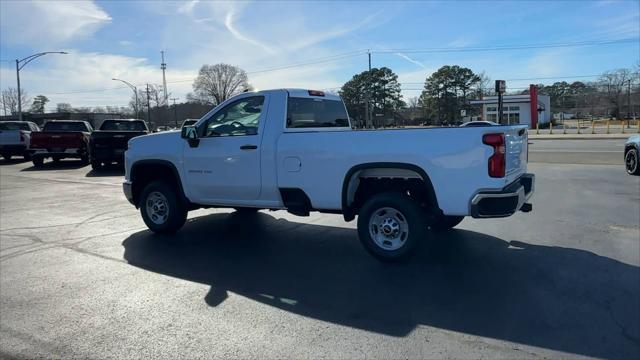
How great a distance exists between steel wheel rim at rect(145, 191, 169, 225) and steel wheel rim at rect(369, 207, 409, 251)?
3.32 m

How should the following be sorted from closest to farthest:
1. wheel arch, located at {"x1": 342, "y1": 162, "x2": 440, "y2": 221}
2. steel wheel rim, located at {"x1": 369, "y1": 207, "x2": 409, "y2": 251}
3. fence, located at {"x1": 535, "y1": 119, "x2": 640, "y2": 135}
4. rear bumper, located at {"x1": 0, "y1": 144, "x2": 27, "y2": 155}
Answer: wheel arch, located at {"x1": 342, "y1": 162, "x2": 440, "y2": 221}, steel wheel rim, located at {"x1": 369, "y1": 207, "x2": 409, "y2": 251}, rear bumper, located at {"x1": 0, "y1": 144, "x2": 27, "y2": 155}, fence, located at {"x1": 535, "y1": 119, "x2": 640, "y2": 135}

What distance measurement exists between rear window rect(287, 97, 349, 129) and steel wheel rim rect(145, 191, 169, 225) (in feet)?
7.84

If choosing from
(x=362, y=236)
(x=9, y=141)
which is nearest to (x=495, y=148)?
(x=362, y=236)

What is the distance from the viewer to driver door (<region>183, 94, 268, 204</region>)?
630 centimetres

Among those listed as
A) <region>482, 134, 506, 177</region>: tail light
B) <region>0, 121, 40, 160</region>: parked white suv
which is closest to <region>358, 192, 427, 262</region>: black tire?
<region>482, 134, 506, 177</region>: tail light

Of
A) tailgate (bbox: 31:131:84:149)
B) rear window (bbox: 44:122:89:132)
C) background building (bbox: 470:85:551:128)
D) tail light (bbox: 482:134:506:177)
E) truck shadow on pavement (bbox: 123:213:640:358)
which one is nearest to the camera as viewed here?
truck shadow on pavement (bbox: 123:213:640:358)

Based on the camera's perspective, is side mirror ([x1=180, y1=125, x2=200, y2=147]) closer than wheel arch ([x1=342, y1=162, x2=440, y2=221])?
No

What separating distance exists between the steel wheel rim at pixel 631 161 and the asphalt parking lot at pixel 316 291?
18.4 feet

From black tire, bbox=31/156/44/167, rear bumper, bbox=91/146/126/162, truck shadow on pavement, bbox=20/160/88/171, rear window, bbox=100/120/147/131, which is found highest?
rear window, bbox=100/120/147/131

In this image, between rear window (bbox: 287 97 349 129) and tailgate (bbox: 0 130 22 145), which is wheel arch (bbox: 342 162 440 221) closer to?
rear window (bbox: 287 97 349 129)

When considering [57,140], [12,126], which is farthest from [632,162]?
[12,126]

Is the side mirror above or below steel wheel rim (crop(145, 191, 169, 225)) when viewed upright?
above

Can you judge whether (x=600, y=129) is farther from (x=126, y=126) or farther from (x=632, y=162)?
(x=126, y=126)

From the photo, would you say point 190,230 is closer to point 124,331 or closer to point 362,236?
point 362,236
